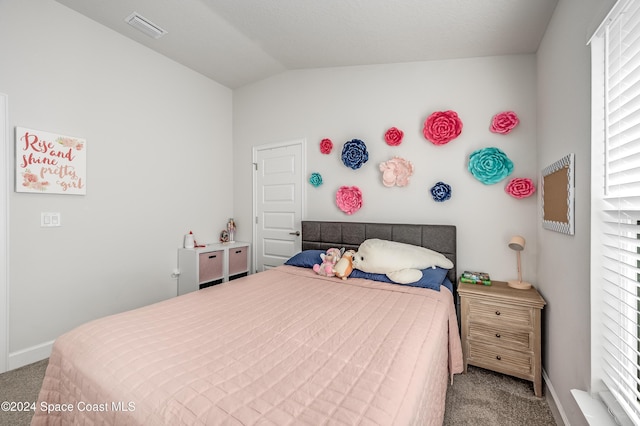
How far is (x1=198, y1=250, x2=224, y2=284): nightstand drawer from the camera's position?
10.4 feet

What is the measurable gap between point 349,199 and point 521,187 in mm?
1512

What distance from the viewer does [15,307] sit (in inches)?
84.2

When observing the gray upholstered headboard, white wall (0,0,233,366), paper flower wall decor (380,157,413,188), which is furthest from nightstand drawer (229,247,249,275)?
paper flower wall decor (380,157,413,188)

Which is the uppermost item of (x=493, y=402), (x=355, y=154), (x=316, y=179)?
(x=355, y=154)

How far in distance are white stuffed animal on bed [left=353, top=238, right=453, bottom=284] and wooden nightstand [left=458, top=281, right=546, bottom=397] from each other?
0.32 metres

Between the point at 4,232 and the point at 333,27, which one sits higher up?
the point at 333,27

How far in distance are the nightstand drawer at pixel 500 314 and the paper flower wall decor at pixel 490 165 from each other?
41.0 inches

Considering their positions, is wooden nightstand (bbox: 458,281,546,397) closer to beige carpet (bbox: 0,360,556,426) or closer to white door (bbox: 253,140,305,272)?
beige carpet (bbox: 0,360,556,426)

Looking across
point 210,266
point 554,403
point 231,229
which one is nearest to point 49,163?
point 210,266

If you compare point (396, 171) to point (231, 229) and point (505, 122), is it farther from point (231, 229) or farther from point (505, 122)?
point (231, 229)

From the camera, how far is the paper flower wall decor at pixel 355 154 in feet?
9.45

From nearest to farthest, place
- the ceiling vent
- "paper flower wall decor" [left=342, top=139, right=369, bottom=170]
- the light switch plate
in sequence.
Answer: the light switch plate → the ceiling vent → "paper flower wall decor" [left=342, top=139, right=369, bottom=170]

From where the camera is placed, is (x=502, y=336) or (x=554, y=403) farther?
(x=502, y=336)

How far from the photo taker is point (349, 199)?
2.98 metres
